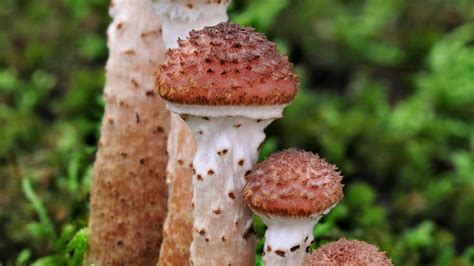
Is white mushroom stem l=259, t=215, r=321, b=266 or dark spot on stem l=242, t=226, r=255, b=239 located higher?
white mushroom stem l=259, t=215, r=321, b=266

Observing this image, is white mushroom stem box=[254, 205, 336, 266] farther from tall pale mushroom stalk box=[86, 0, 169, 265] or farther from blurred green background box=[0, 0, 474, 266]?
blurred green background box=[0, 0, 474, 266]

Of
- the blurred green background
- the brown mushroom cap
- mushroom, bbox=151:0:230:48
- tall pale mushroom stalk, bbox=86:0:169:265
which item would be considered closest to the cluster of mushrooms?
the brown mushroom cap

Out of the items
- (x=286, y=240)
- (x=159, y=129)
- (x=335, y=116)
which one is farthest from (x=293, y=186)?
(x=335, y=116)

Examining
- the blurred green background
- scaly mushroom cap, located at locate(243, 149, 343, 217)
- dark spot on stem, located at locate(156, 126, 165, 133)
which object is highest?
scaly mushroom cap, located at locate(243, 149, 343, 217)

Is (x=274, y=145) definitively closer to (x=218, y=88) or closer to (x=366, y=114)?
(x=366, y=114)

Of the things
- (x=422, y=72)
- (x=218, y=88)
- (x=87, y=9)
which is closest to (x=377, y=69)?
(x=422, y=72)

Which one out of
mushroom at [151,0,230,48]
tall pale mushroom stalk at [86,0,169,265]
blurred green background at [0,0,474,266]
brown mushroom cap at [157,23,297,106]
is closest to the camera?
brown mushroom cap at [157,23,297,106]

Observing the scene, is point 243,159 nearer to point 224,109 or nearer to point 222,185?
point 222,185

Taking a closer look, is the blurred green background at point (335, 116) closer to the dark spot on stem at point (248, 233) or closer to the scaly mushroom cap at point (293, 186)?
the dark spot on stem at point (248, 233)
